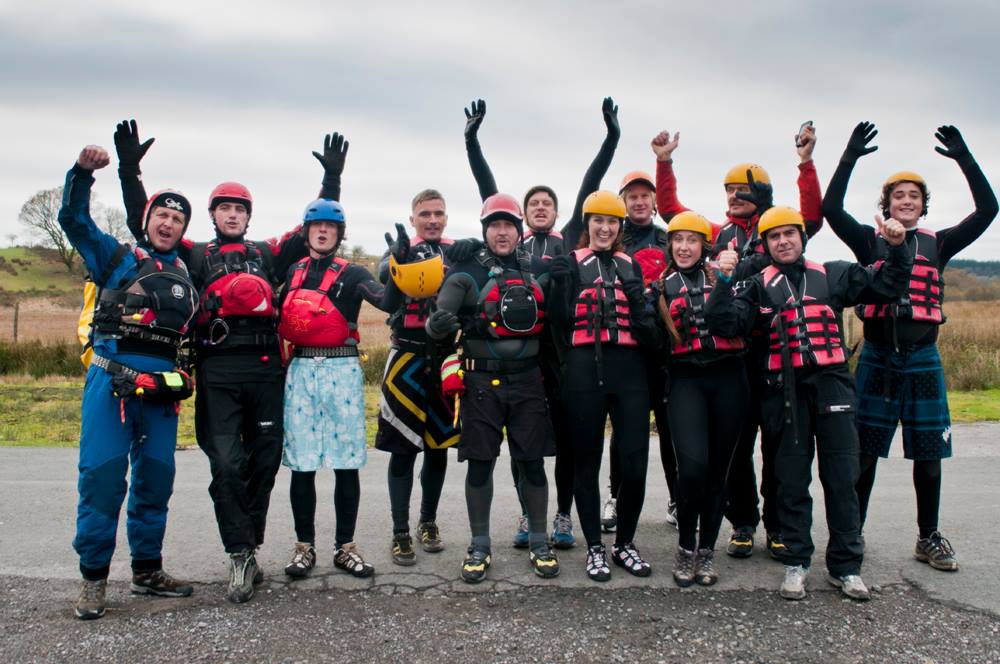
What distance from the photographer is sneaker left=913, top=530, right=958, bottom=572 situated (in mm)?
4855

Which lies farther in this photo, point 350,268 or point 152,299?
point 350,268

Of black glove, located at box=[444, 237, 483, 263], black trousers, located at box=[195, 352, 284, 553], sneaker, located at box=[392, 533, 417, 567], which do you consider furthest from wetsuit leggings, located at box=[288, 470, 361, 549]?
black glove, located at box=[444, 237, 483, 263]

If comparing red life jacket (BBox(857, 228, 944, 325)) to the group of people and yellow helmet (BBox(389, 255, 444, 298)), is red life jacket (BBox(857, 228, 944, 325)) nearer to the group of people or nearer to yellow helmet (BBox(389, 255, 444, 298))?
the group of people

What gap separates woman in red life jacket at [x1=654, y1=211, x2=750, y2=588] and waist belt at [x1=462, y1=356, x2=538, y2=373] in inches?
38.1

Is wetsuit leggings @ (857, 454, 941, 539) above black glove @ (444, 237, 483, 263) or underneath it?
underneath

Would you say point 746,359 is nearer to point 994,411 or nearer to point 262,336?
point 262,336

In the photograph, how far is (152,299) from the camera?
4434 mm

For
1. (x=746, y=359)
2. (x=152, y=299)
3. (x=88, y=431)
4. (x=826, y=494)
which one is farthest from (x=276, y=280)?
(x=826, y=494)

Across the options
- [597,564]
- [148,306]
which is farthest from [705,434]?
[148,306]

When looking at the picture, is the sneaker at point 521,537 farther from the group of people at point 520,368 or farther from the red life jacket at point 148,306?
Answer: the red life jacket at point 148,306

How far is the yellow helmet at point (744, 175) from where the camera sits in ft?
18.7

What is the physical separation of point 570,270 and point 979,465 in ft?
19.6

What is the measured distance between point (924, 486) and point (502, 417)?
2.94 m

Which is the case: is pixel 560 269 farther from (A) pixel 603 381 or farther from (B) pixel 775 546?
(B) pixel 775 546
